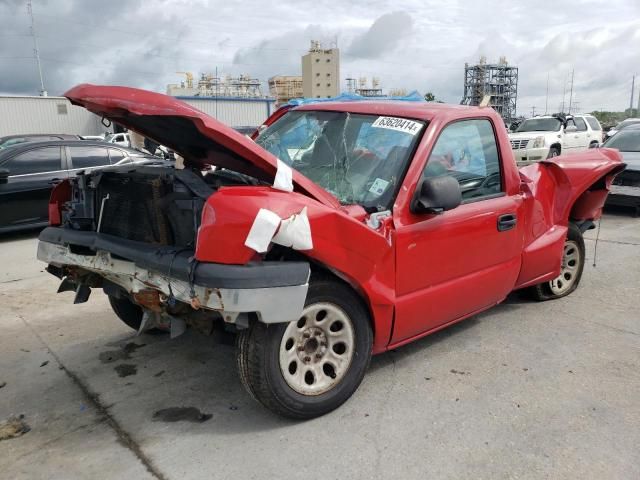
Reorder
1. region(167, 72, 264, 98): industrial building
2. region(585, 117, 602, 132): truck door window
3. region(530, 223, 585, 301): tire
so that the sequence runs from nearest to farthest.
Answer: region(530, 223, 585, 301): tire, region(585, 117, 602, 132): truck door window, region(167, 72, 264, 98): industrial building

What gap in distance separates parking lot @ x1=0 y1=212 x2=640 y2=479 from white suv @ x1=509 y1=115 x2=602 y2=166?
12737 millimetres

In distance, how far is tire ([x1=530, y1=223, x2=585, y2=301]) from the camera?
5.10 m

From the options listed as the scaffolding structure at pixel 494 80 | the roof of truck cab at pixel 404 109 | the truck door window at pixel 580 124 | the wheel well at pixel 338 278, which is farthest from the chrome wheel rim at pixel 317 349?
the scaffolding structure at pixel 494 80

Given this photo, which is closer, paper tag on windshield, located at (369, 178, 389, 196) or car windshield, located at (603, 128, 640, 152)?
paper tag on windshield, located at (369, 178, 389, 196)

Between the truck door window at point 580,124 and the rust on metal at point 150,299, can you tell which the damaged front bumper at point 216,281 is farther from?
the truck door window at point 580,124

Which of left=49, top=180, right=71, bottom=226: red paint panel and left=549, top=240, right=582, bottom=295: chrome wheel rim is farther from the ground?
left=49, top=180, right=71, bottom=226: red paint panel

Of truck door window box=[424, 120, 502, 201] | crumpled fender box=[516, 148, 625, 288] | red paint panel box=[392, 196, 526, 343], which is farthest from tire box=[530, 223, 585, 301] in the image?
truck door window box=[424, 120, 502, 201]

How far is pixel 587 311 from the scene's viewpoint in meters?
4.88

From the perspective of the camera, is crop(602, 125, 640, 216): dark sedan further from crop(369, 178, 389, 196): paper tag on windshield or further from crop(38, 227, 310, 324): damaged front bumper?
crop(38, 227, 310, 324): damaged front bumper

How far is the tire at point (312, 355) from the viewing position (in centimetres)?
278

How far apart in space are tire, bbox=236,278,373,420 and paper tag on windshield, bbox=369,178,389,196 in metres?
0.64

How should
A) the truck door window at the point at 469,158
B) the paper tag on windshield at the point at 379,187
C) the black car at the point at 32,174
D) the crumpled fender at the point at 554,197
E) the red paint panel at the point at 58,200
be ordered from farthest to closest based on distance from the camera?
the black car at the point at 32,174 → the crumpled fender at the point at 554,197 → the red paint panel at the point at 58,200 → the truck door window at the point at 469,158 → the paper tag on windshield at the point at 379,187

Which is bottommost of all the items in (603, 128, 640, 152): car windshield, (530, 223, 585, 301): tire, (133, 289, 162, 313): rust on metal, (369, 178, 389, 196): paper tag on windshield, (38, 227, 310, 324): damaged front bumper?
(530, 223, 585, 301): tire

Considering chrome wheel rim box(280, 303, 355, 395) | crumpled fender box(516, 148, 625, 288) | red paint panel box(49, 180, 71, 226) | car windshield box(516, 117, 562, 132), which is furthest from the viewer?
car windshield box(516, 117, 562, 132)
